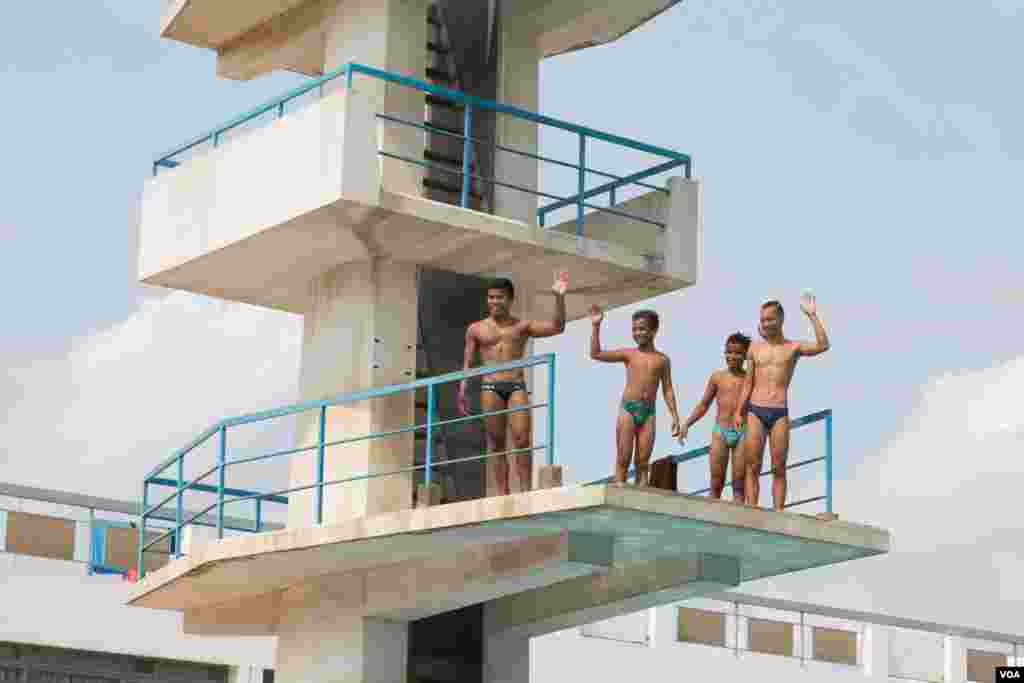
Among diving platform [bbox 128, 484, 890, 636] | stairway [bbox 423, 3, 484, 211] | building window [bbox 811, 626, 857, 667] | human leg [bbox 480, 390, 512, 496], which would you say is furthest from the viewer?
building window [bbox 811, 626, 857, 667]

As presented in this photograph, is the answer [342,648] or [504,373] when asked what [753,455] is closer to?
[504,373]

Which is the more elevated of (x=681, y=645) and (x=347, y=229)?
(x=347, y=229)

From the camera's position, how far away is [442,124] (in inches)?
1000

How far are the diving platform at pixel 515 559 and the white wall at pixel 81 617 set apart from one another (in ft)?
16.7

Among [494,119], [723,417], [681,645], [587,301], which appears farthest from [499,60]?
[681,645]

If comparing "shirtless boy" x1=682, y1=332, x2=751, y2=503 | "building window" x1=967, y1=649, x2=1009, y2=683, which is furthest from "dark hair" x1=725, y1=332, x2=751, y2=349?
"building window" x1=967, y1=649, x2=1009, y2=683

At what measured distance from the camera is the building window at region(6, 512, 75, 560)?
30656 mm

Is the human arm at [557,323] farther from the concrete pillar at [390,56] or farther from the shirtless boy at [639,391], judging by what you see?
the concrete pillar at [390,56]

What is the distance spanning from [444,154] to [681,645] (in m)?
13.5

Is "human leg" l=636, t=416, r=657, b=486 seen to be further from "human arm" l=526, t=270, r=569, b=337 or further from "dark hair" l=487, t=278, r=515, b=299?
"dark hair" l=487, t=278, r=515, b=299

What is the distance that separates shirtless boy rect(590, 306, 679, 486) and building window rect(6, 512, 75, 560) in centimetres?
1106

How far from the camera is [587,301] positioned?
25.6m

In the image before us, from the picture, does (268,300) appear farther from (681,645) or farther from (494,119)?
(681,645)

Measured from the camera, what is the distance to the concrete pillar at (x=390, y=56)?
2412 centimetres
